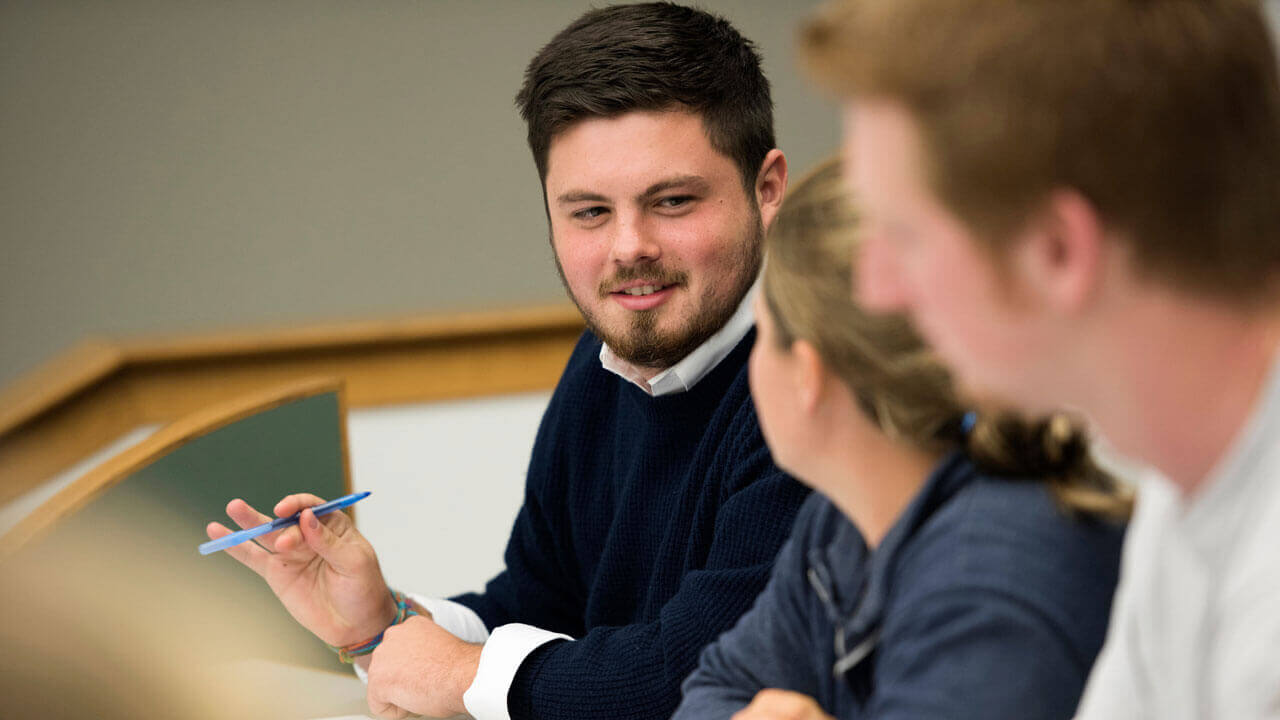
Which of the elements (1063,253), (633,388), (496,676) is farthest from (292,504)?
(1063,253)

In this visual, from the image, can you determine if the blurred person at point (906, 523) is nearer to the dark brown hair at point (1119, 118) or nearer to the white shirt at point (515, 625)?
the dark brown hair at point (1119, 118)

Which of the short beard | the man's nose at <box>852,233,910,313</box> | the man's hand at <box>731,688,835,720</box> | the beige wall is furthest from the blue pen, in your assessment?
the beige wall

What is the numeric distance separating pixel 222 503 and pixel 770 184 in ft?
2.11

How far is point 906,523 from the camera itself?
669 millimetres

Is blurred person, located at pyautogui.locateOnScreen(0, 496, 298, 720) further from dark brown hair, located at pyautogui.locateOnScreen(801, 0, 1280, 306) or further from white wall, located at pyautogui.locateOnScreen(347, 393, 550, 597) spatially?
white wall, located at pyautogui.locateOnScreen(347, 393, 550, 597)

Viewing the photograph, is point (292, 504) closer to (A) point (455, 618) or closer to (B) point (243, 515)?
(B) point (243, 515)

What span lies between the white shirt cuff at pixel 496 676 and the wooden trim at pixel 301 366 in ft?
4.00

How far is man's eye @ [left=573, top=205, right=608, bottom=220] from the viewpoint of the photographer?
50.0 inches

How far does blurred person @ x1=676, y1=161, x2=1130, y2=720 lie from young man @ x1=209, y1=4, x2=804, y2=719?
0.33 m

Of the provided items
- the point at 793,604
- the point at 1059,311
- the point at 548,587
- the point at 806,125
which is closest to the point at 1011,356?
the point at 1059,311

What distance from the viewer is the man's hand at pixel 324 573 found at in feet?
3.77

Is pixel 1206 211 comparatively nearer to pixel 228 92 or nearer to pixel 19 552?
pixel 19 552

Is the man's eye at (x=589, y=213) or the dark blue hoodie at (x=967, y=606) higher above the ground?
the man's eye at (x=589, y=213)

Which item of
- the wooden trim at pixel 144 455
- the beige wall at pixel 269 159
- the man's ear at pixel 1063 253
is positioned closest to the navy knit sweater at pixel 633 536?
the wooden trim at pixel 144 455
